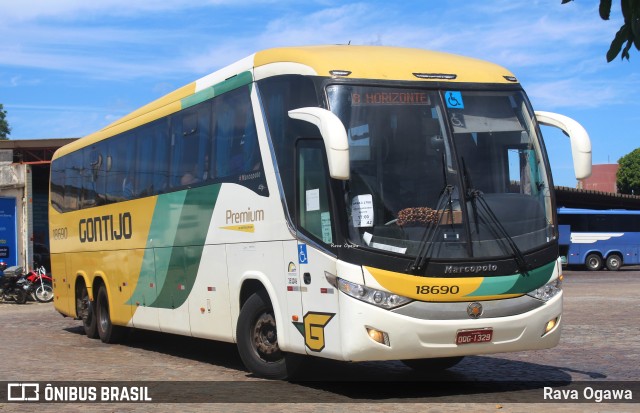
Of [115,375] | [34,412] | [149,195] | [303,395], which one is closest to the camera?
[34,412]

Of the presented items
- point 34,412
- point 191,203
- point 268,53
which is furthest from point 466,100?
point 34,412

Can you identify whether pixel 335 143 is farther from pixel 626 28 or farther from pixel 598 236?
pixel 598 236

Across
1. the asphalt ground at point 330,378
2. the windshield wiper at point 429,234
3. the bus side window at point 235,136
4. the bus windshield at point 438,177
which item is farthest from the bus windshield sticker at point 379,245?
the bus side window at point 235,136

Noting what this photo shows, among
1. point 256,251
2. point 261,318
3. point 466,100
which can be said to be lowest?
point 261,318

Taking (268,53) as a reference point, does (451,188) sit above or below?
below

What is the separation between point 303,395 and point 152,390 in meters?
1.71

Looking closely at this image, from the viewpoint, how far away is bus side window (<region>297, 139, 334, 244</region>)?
31.0 feet

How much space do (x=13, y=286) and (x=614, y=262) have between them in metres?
31.3

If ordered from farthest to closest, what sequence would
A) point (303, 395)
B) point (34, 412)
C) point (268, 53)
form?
point (268, 53), point (303, 395), point (34, 412)

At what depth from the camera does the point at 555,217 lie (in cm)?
987

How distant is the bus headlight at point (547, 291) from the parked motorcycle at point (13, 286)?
2271 cm

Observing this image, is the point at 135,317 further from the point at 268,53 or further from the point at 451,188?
the point at 451,188

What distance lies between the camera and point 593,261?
49062 mm

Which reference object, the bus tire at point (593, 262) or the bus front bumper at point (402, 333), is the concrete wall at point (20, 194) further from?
the bus tire at point (593, 262)
